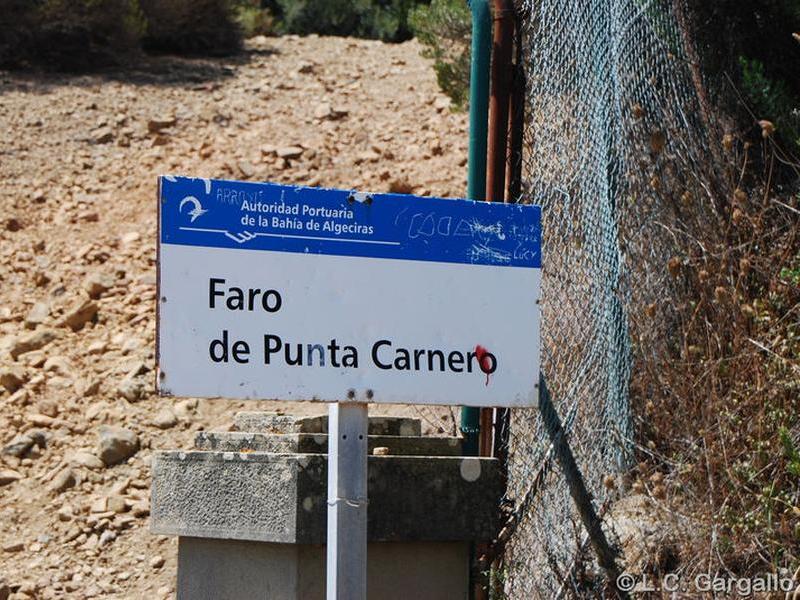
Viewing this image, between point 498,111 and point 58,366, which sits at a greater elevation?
point 498,111

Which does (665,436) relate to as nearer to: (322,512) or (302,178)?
(322,512)

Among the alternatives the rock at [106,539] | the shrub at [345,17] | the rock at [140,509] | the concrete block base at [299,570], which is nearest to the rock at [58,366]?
the rock at [140,509]

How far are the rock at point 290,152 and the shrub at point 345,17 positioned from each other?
577 centimetres

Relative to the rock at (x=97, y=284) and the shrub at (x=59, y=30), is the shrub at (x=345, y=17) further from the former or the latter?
the rock at (x=97, y=284)

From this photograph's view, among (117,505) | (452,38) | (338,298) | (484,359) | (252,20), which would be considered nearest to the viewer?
(338,298)

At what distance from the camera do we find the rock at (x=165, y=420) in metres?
6.66

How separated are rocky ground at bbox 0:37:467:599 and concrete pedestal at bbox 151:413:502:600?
4.41ft

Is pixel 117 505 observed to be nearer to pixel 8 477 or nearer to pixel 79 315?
pixel 8 477

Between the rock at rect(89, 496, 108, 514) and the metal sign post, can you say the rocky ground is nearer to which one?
the rock at rect(89, 496, 108, 514)

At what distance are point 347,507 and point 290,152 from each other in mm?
6410

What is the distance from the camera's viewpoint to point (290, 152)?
912cm

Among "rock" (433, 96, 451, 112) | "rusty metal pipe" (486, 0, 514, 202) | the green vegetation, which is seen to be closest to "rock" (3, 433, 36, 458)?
"rusty metal pipe" (486, 0, 514, 202)

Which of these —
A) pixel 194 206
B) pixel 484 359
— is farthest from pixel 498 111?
pixel 194 206

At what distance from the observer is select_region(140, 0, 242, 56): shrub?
12328mm
